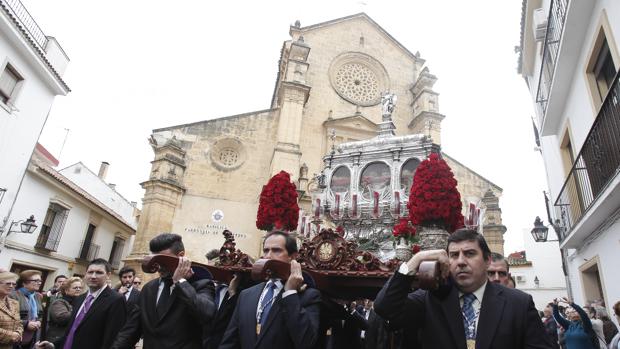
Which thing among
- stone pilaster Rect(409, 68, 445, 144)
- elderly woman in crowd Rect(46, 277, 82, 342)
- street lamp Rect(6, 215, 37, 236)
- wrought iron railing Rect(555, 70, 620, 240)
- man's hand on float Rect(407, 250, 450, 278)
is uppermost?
stone pilaster Rect(409, 68, 445, 144)

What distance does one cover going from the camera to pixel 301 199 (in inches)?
632

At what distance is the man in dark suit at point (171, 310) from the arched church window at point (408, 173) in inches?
232

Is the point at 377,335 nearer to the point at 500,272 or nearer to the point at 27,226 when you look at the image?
the point at 500,272

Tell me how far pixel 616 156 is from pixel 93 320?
7.01 meters

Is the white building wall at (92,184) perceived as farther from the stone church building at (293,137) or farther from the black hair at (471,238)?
the black hair at (471,238)

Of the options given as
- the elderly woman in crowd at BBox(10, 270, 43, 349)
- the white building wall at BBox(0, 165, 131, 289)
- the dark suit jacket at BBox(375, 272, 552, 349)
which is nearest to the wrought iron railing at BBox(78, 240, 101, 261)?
the white building wall at BBox(0, 165, 131, 289)

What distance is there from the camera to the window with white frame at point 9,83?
11125mm

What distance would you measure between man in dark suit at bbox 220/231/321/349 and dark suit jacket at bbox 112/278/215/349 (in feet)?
1.05

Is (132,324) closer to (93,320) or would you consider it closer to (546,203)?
(93,320)

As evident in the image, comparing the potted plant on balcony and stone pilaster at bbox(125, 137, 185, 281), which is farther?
stone pilaster at bbox(125, 137, 185, 281)

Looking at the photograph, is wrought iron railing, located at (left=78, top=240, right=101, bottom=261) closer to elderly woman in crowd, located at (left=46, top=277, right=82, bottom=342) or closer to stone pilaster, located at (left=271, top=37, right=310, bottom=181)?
stone pilaster, located at (left=271, top=37, right=310, bottom=181)

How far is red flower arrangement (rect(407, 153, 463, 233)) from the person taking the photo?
5.82 metres

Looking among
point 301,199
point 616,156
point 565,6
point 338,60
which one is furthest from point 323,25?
point 616,156

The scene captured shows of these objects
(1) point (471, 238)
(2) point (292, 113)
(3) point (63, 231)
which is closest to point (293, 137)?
(2) point (292, 113)
